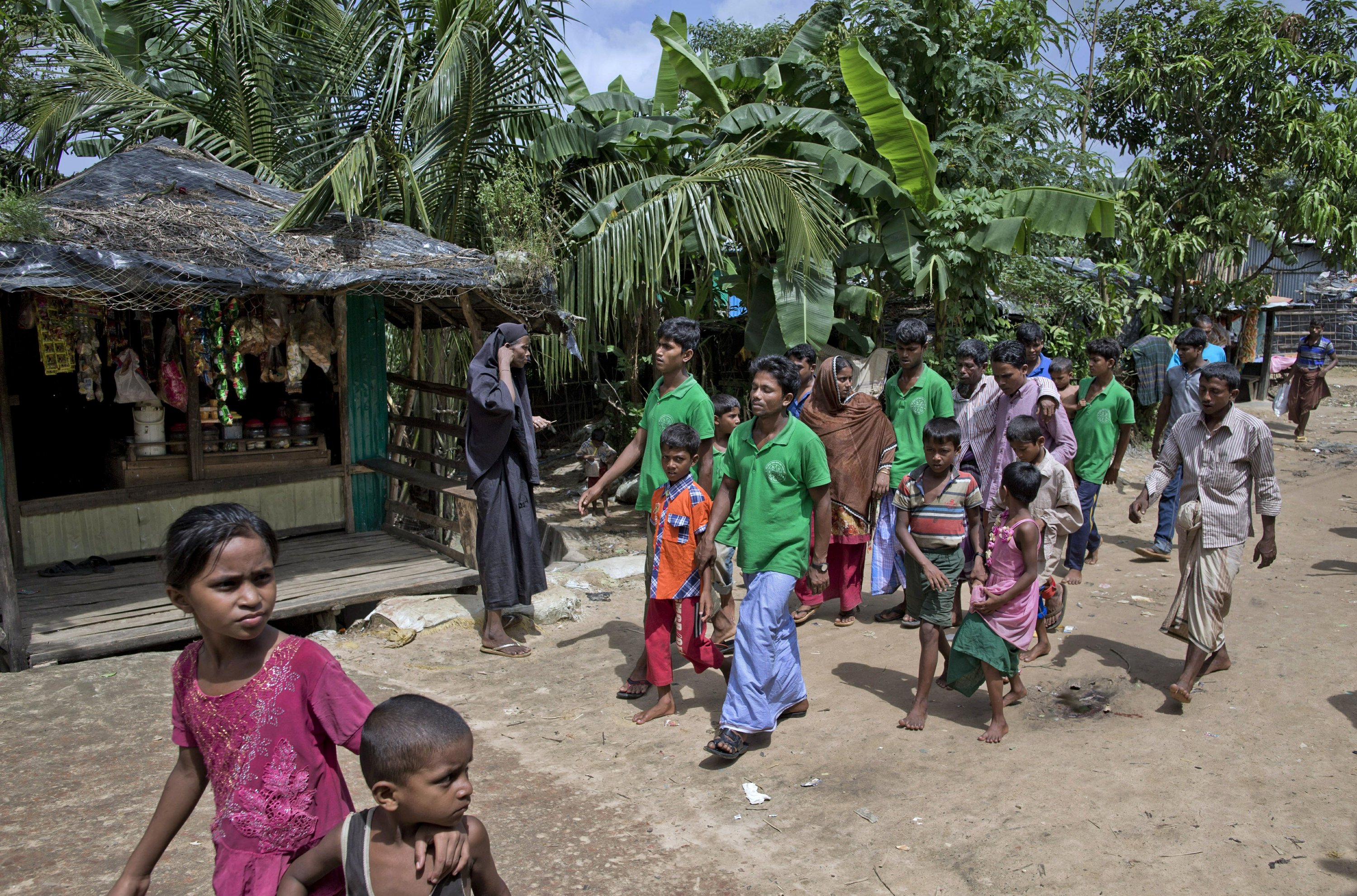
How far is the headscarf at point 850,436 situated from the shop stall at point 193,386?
247 centimetres

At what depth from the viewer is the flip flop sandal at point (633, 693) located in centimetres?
515

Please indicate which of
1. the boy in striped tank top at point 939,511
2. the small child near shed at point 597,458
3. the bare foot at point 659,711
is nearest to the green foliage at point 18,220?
the bare foot at point 659,711

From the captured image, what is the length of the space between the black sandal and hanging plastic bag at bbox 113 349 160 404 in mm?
5083

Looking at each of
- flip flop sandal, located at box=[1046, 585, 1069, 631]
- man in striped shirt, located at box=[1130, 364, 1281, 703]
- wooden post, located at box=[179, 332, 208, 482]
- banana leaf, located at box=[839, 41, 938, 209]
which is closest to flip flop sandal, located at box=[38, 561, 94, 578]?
wooden post, located at box=[179, 332, 208, 482]

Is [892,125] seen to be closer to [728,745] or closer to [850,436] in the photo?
[850,436]

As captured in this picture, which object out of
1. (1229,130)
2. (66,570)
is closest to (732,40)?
(1229,130)

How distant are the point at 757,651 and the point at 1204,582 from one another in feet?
7.19

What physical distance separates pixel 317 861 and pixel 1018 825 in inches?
107

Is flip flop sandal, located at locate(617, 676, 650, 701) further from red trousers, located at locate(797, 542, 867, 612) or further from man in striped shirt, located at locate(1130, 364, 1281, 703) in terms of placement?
man in striped shirt, located at locate(1130, 364, 1281, 703)

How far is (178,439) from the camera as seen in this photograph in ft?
23.8

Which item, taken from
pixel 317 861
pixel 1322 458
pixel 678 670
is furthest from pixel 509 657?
pixel 1322 458

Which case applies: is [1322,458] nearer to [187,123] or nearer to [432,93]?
[432,93]

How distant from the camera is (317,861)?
1902mm

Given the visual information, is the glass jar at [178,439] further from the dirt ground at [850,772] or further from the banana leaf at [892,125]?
the banana leaf at [892,125]
